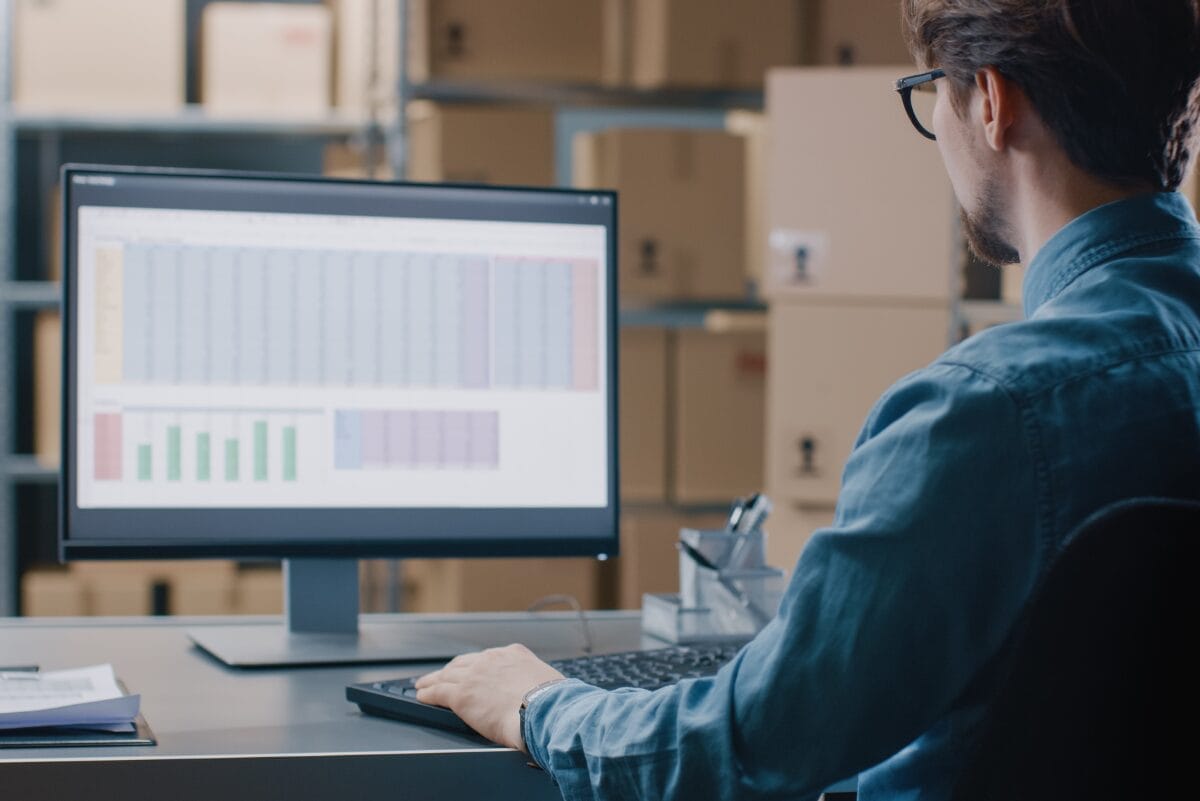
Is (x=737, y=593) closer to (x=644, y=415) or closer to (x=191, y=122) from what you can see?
(x=644, y=415)

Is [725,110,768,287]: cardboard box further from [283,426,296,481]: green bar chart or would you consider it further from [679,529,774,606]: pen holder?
[283,426,296,481]: green bar chart

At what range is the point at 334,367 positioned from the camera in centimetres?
125

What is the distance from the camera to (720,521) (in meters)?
3.18

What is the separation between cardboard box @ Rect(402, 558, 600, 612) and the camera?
9.66 ft

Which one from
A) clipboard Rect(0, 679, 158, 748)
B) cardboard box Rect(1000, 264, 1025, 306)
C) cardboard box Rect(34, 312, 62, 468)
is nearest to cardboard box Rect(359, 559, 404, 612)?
cardboard box Rect(34, 312, 62, 468)

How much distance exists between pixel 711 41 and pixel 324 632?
2149mm

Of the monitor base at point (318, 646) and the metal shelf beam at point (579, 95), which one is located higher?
the metal shelf beam at point (579, 95)

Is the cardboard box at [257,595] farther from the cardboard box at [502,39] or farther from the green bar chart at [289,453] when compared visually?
the green bar chart at [289,453]

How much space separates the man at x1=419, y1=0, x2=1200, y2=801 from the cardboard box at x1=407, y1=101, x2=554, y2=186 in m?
2.23

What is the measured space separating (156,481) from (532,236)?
394 mm

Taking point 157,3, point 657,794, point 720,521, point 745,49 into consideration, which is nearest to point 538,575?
point 720,521

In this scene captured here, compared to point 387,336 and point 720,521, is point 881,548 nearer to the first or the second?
point 387,336

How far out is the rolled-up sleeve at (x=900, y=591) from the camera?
705 millimetres

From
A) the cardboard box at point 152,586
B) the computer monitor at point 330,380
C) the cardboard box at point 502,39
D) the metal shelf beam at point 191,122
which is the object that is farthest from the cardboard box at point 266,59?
the computer monitor at point 330,380
